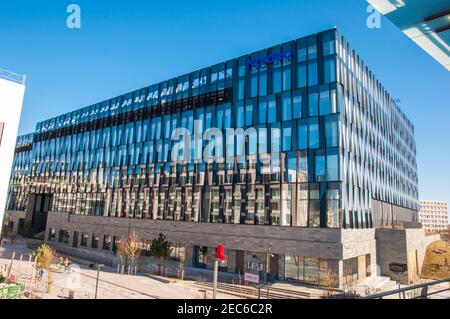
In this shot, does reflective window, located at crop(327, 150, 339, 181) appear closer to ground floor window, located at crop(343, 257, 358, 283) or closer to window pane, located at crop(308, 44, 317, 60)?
ground floor window, located at crop(343, 257, 358, 283)

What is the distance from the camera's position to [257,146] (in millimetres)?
39250

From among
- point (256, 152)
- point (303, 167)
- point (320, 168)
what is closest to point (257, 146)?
point (256, 152)

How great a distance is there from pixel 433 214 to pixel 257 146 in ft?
641

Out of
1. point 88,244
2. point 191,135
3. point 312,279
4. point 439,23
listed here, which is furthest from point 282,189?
point 88,244

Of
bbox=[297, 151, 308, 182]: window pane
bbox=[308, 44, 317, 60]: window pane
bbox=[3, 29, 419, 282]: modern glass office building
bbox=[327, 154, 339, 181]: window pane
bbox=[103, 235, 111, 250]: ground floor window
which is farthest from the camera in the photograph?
bbox=[103, 235, 111, 250]: ground floor window

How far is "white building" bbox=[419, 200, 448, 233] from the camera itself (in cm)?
18812

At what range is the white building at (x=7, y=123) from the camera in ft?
60.9

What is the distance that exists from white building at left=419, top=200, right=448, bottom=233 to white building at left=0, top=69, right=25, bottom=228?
701 feet

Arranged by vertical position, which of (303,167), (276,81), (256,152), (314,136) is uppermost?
(276,81)

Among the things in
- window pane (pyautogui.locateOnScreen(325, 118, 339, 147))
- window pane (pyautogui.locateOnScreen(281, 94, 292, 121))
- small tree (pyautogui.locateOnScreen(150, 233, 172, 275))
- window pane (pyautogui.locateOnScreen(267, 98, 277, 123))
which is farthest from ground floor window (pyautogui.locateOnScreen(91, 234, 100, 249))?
window pane (pyautogui.locateOnScreen(325, 118, 339, 147))

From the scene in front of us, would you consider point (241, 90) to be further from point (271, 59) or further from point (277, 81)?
point (271, 59)

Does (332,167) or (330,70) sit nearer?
(332,167)

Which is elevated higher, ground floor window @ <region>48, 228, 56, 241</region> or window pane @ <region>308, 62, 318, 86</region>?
window pane @ <region>308, 62, 318, 86</region>
